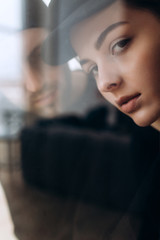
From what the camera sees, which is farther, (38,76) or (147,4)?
(38,76)

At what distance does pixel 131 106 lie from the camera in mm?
429

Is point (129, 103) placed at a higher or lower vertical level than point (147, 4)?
lower

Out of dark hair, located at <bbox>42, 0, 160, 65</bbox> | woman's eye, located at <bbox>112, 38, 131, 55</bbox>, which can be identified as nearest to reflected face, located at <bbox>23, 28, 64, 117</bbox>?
dark hair, located at <bbox>42, 0, 160, 65</bbox>

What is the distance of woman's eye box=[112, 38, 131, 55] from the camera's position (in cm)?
40

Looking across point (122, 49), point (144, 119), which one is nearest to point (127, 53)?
point (122, 49)

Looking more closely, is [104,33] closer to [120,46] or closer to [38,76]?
[120,46]

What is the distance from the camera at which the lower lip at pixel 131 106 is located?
0.42 metres

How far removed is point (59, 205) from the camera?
1.93ft

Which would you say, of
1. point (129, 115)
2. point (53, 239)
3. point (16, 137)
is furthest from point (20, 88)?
point (53, 239)

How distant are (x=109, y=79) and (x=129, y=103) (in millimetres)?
57

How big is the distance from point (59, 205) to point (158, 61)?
402 millimetres

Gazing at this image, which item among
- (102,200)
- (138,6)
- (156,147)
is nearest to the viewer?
(138,6)

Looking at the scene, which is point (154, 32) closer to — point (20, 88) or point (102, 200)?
point (20, 88)

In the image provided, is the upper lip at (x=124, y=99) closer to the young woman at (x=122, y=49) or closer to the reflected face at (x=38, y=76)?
the young woman at (x=122, y=49)
